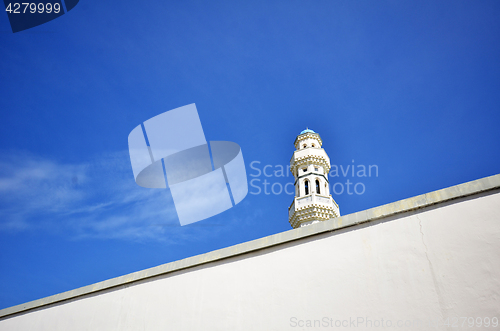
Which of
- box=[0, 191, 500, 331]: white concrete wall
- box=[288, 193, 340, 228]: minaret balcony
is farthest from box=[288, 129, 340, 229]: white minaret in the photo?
box=[0, 191, 500, 331]: white concrete wall

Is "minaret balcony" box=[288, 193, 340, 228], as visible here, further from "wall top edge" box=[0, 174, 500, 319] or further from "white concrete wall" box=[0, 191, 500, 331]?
"white concrete wall" box=[0, 191, 500, 331]

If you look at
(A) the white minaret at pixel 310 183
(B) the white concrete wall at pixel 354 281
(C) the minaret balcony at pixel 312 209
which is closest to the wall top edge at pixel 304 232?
(B) the white concrete wall at pixel 354 281

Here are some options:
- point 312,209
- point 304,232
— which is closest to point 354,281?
point 304,232

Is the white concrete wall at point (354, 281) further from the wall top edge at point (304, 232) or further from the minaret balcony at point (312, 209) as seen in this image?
the minaret balcony at point (312, 209)

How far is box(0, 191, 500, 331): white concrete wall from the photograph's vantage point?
3.48 metres

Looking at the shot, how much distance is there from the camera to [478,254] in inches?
138

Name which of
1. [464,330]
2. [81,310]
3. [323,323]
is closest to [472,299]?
[464,330]

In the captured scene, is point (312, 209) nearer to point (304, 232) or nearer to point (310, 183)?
point (310, 183)

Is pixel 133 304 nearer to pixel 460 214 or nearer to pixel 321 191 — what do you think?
pixel 460 214

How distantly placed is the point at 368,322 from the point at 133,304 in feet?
12.6

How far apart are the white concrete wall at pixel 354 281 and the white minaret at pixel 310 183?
43.0ft

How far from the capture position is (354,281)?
13.0 ft

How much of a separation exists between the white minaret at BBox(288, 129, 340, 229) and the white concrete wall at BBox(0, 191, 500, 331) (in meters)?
13.1

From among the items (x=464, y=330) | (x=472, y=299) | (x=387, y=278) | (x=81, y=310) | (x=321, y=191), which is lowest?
(x=464, y=330)
